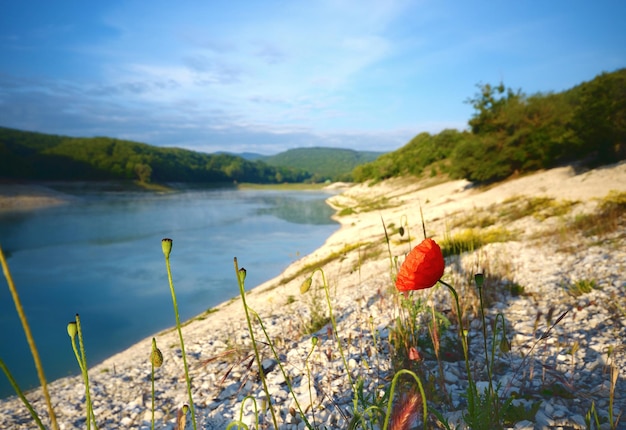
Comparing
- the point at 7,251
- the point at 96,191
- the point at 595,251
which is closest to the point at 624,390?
the point at 595,251

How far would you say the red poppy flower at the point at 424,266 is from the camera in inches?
59.0

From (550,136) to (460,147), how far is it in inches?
222

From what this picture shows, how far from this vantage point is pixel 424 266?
58.8 inches

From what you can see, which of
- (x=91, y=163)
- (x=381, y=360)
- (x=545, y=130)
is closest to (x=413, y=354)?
(x=381, y=360)

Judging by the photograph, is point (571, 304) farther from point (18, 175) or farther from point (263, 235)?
point (18, 175)

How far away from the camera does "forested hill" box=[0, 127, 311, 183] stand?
205 feet

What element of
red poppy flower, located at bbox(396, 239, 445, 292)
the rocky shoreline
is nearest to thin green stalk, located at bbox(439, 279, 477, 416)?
red poppy flower, located at bbox(396, 239, 445, 292)

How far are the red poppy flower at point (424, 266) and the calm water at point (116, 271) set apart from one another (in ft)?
30.4

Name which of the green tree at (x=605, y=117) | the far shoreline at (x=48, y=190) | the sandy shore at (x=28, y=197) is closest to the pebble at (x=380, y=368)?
the green tree at (x=605, y=117)

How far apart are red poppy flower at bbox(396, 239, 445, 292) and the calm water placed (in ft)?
30.4

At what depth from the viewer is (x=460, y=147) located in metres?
24.1

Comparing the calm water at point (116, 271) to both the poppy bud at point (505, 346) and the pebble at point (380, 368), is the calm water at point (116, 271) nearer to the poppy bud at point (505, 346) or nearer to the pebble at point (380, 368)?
the pebble at point (380, 368)

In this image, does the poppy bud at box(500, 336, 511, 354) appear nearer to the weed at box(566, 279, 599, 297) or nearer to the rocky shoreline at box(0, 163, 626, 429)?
the rocky shoreline at box(0, 163, 626, 429)

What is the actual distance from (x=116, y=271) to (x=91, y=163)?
233 ft
